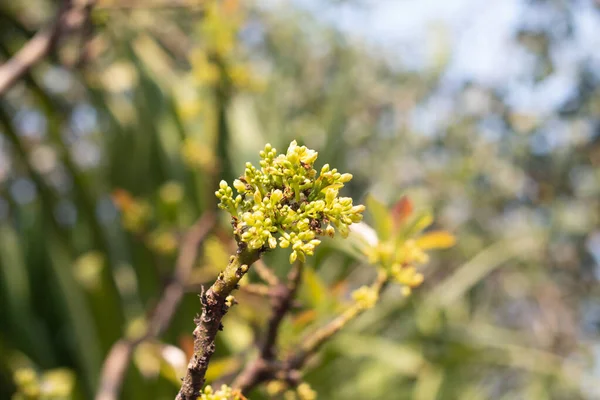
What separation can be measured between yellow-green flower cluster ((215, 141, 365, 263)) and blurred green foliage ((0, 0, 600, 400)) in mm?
218

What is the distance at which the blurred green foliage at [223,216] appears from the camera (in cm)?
87

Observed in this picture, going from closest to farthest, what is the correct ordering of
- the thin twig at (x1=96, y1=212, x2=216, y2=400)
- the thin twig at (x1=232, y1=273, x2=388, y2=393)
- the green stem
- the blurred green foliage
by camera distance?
the green stem, the thin twig at (x1=232, y1=273, x2=388, y2=393), the thin twig at (x1=96, y1=212, x2=216, y2=400), the blurred green foliage

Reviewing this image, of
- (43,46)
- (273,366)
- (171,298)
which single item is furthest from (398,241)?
(43,46)

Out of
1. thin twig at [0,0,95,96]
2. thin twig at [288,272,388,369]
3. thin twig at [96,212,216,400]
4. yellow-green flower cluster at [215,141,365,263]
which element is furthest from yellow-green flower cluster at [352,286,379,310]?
thin twig at [0,0,95,96]

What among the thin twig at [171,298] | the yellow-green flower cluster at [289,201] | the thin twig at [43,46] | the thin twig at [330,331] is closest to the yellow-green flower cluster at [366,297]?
the thin twig at [330,331]

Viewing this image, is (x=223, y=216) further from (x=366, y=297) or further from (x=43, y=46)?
(x=366, y=297)

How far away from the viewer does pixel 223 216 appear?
88 cm

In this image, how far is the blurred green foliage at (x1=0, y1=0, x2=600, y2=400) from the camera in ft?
2.85

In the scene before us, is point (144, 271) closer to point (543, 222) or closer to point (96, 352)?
point (96, 352)

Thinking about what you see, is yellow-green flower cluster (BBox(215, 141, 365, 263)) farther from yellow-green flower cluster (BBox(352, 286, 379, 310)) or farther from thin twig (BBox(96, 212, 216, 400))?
thin twig (BBox(96, 212, 216, 400))

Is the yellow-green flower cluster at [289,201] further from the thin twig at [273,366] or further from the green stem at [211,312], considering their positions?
the thin twig at [273,366]

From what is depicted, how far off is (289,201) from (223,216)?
2.08 ft

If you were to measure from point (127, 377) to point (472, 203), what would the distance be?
4.00ft

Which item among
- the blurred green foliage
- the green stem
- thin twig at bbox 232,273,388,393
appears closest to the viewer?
the green stem
